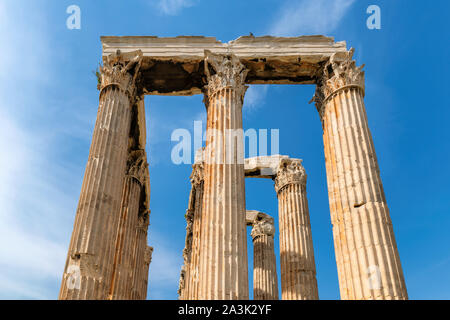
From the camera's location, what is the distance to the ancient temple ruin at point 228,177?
1084 cm

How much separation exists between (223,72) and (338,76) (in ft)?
14.4

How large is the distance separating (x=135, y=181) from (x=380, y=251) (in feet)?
40.7

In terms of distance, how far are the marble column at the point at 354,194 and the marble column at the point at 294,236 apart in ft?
19.7

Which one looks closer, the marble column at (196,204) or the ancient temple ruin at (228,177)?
the ancient temple ruin at (228,177)

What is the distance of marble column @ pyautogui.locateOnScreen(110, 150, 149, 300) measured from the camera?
16.6 meters

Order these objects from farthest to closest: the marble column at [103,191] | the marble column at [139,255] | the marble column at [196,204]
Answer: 1. the marble column at [139,255]
2. the marble column at [196,204]
3. the marble column at [103,191]

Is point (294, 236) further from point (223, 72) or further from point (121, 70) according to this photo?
point (121, 70)

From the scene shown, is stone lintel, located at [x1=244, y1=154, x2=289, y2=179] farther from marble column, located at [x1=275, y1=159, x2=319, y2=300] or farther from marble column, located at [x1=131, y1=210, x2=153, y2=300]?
marble column, located at [x1=131, y1=210, x2=153, y2=300]

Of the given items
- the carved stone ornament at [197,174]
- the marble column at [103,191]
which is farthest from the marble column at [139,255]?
the marble column at [103,191]

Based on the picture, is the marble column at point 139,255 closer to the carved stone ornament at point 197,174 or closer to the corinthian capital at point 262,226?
the carved stone ornament at point 197,174

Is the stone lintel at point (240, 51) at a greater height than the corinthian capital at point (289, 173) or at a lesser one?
greater

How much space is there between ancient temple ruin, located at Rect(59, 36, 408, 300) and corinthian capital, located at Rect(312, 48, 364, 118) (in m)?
0.05

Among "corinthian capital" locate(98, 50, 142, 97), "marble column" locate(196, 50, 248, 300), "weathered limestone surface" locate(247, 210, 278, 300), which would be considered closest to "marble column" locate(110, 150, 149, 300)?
"corinthian capital" locate(98, 50, 142, 97)
